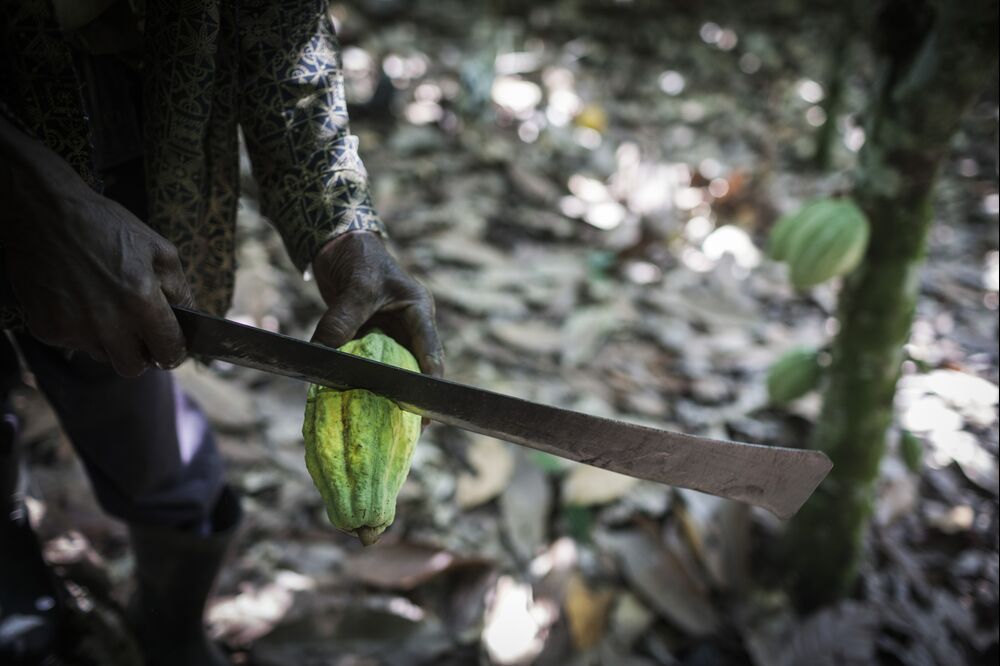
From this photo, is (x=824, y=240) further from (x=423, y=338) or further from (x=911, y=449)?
(x=423, y=338)

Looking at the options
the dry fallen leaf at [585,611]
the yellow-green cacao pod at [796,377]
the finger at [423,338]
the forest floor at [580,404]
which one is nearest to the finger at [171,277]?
the finger at [423,338]

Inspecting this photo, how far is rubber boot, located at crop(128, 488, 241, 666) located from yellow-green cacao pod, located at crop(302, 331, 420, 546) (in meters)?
0.63

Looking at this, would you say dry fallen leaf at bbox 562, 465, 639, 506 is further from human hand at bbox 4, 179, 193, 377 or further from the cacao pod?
human hand at bbox 4, 179, 193, 377

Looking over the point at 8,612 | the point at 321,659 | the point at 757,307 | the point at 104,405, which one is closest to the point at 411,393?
the point at 104,405

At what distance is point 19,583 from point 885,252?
5.89 ft

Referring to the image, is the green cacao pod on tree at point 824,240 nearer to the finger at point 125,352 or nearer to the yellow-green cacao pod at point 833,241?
the yellow-green cacao pod at point 833,241

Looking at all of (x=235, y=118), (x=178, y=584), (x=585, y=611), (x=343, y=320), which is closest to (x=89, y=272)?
(x=343, y=320)

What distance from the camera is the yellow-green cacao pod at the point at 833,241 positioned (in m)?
1.52

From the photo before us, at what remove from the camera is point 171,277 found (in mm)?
873

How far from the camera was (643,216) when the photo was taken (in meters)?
3.09

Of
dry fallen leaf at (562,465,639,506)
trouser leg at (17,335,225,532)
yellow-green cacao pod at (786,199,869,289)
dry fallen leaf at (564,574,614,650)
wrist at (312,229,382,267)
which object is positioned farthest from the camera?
dry fallen leaf at (562,465,639,506)

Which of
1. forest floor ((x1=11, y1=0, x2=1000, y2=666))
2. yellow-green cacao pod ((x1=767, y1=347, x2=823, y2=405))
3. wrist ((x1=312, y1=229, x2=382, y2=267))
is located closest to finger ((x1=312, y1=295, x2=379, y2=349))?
wrist ((x1=312, y1=229, x2=382, y2=267))

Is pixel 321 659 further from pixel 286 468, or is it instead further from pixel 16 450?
pixel 16 450

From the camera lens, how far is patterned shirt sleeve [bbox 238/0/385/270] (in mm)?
1051
